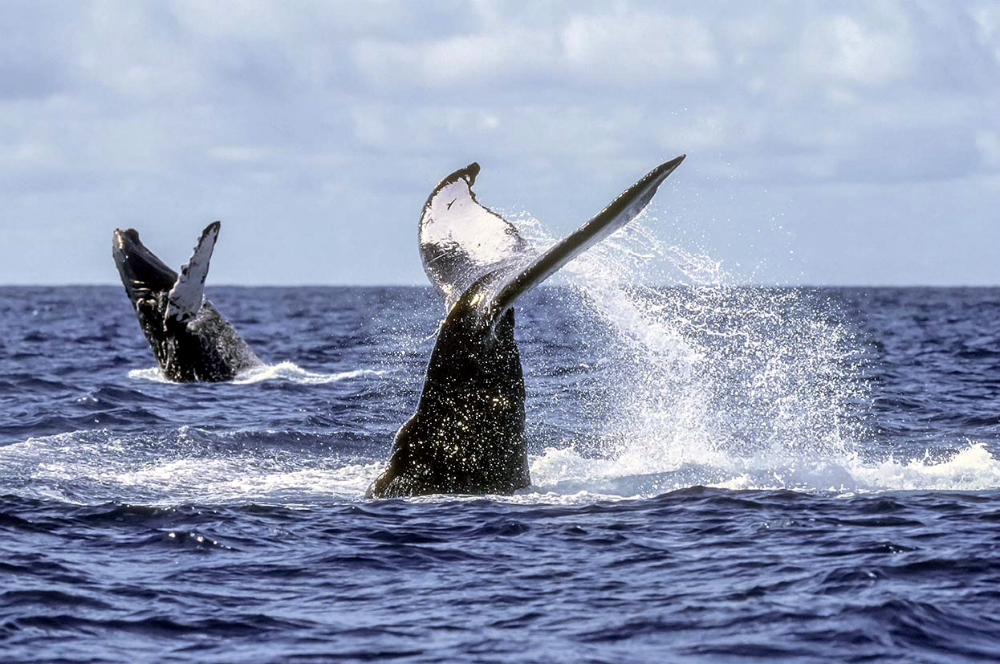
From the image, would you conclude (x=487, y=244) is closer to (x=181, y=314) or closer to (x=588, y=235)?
(x=588, y=235)

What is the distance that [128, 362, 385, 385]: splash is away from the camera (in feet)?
67.9

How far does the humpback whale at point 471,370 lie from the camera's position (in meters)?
9.77

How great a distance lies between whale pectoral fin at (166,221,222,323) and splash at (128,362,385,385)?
1.84 meters

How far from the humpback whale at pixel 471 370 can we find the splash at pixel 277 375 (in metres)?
10.1

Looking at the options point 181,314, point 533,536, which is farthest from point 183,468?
point 181,314

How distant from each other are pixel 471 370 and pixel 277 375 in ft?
38.4

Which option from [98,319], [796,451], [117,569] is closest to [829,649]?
[117,569]

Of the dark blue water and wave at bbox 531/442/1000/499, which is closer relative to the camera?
the dark blue water

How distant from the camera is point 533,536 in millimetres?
9242

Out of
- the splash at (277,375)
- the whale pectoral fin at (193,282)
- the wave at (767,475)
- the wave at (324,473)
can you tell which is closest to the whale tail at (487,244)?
the wave at (324,473)

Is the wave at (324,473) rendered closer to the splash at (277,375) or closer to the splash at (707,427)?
the splash at (707,427)

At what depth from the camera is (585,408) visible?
1736 cm

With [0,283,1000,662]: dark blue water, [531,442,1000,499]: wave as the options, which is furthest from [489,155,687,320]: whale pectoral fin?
[531,442,1000,499]: wave

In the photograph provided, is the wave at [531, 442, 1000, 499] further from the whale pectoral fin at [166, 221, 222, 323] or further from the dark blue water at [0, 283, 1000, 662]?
the whale pectoral fin at [166, 221, 222, 323]
